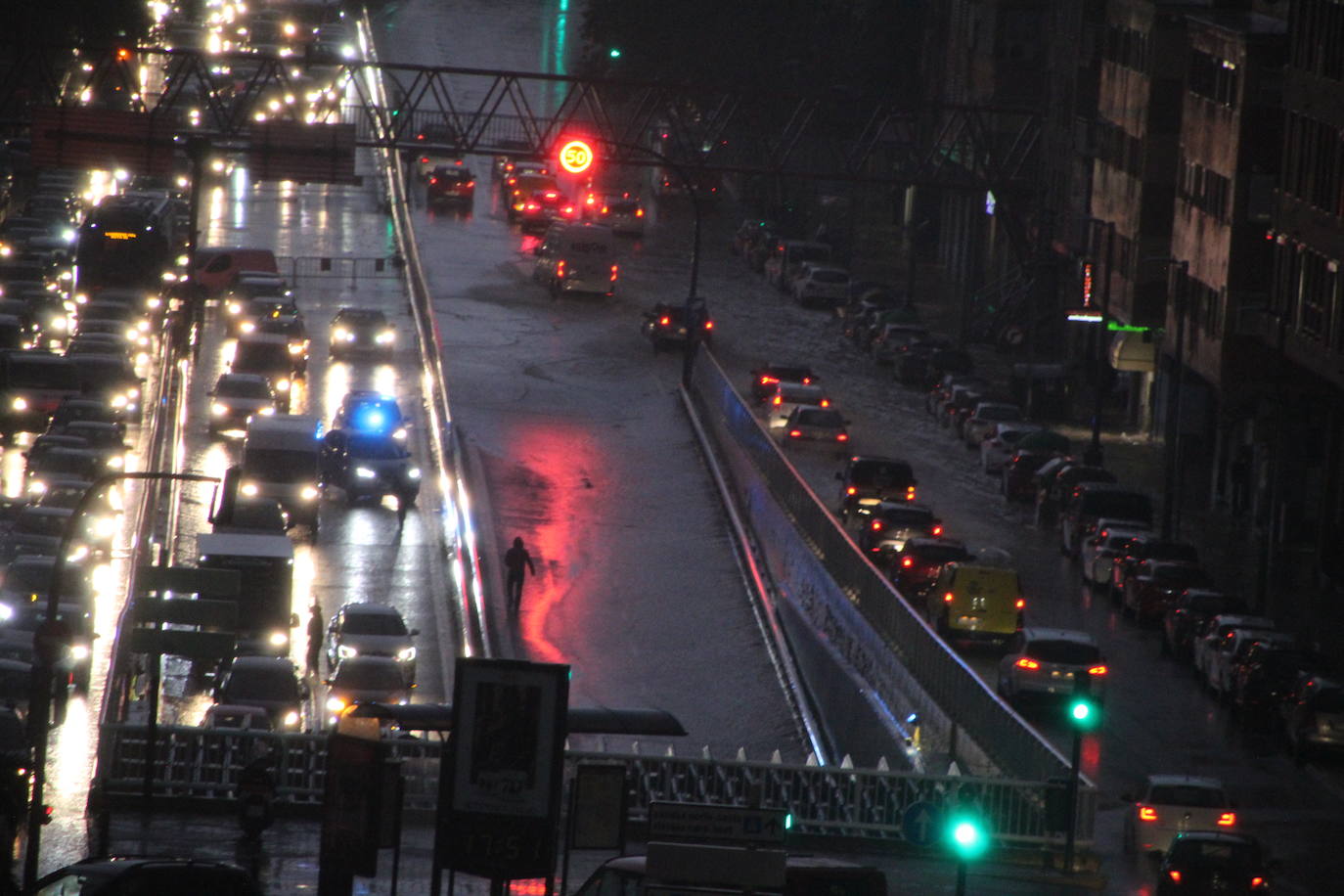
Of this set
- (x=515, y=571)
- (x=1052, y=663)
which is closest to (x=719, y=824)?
(x=1052, y=663)

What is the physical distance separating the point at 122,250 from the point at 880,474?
2899 cm

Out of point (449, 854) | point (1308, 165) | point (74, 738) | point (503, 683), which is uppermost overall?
point (1308, 165)

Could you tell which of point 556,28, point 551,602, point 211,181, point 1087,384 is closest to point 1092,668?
point 551,602

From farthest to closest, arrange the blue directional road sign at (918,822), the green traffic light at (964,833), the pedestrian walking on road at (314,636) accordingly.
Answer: the pedestrian walking on road at (314,636) < the blue directional road sign at (918,822) < the green traffic light at (964,833)

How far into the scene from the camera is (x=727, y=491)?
5719 cm

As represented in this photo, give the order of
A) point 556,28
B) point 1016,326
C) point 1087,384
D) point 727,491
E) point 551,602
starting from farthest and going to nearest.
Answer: point 556,28, point 1016,326, point 1087,384, point 727,491, point 551,602

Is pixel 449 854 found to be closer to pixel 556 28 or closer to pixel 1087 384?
pixel 1087 384

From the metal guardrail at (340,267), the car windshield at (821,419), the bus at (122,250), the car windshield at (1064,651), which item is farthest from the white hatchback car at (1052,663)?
the metal guardrail at (340,267)

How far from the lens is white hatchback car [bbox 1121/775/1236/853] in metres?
30.9

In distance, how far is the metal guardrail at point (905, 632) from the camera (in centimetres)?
3122

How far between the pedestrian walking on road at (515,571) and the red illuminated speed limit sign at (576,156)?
6180mm

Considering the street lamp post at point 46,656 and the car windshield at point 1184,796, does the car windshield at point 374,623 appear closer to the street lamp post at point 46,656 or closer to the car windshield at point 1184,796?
the car windshield at point 1184,796

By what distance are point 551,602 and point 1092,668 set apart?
39.4 ft

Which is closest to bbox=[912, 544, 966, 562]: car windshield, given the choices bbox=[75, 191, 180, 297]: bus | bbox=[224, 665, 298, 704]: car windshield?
bbox=[224, 665, 298, 704]: car windshield
